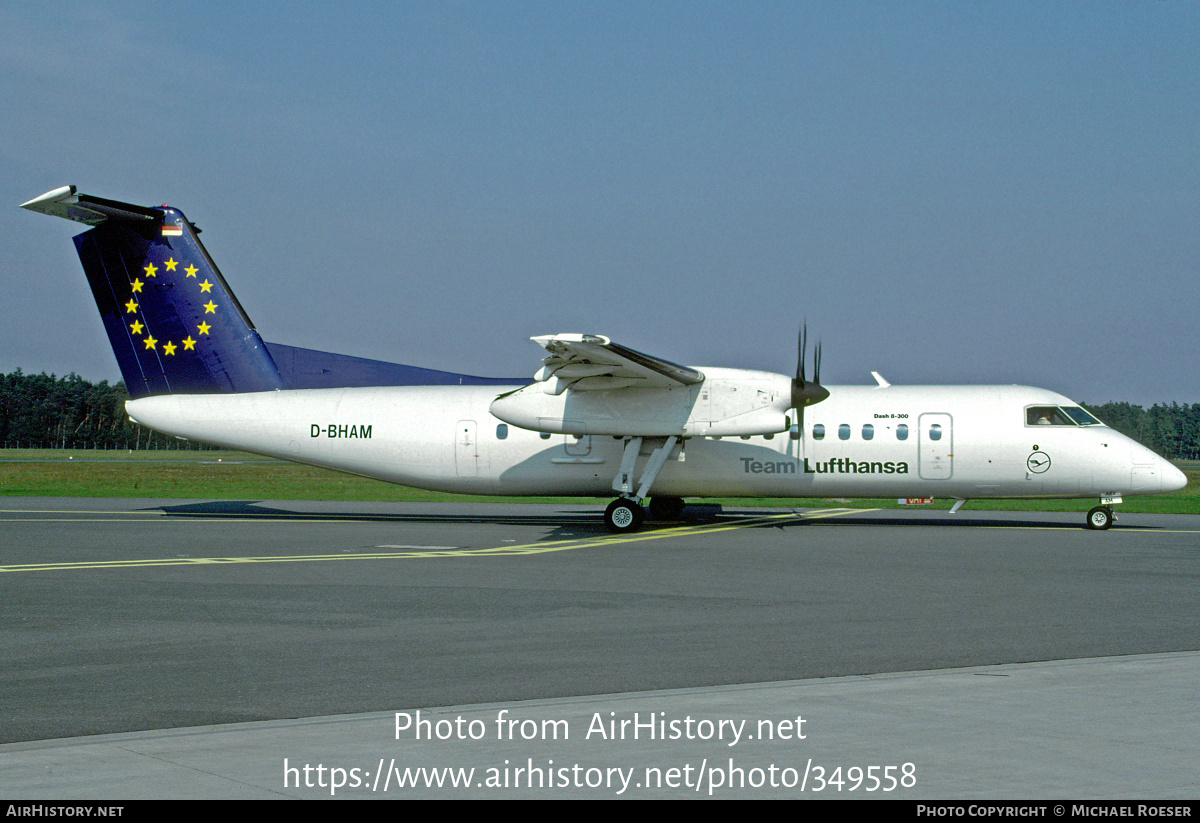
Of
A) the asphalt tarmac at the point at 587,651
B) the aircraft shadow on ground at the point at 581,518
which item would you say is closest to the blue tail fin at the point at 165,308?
the aircraft shadow on ground at the point at 581,518

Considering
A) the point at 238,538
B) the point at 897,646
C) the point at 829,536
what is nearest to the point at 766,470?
the point at 829,536

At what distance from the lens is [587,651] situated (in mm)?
8711

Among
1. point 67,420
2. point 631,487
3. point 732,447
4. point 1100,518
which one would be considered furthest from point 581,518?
point 67,420

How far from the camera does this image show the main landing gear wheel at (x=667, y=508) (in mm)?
25156

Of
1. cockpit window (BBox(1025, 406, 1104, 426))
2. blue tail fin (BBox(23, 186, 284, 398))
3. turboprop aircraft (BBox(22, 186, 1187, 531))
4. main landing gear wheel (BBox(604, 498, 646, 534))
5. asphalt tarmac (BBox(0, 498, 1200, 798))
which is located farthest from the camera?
blue tail fin (BBox(23, 186, 284, 398))

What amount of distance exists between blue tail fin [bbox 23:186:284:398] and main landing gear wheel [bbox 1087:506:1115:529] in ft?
59.6

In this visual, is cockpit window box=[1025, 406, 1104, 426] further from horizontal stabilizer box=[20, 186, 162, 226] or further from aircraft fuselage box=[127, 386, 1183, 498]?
horizontal stabilizer box=[20, 186, 162, 226]

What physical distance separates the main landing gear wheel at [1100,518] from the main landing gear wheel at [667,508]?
8.81 m

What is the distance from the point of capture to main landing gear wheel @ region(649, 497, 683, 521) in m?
25.2

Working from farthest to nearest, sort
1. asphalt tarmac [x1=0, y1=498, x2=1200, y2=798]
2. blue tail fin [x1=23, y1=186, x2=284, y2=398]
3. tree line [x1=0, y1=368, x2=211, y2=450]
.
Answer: tree line [x1=0, y1=368, x2=211, y2=450], blue tail fin [x1=23, y1=186, x2=284, y2=398], asphalt tarmac [x1=0, y1=498, x2=1200, y2=798]

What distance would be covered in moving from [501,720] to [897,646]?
418cm

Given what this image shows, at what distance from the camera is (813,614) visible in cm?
1084

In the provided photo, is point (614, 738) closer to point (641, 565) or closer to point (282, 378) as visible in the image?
point (641, 565)

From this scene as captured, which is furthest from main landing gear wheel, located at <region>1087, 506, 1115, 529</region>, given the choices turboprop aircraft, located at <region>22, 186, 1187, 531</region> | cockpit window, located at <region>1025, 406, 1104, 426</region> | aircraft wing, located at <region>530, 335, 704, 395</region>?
aircraft wing, located at <region>530, 335, 704, 395</region>
